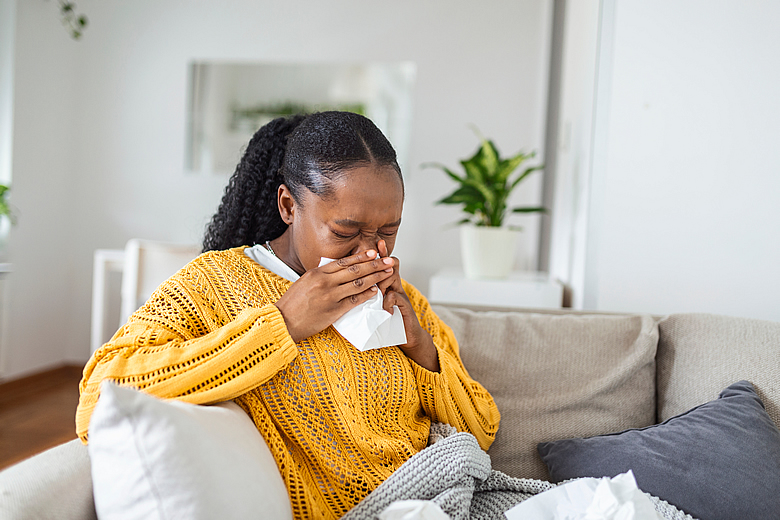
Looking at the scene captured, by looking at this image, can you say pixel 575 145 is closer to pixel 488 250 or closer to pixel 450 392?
pixel 488 250

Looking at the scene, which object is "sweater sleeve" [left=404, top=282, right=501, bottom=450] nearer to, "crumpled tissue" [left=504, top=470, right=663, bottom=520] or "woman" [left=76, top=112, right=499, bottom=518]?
"woman" [left=76, top=112, right=499, bottom=518]

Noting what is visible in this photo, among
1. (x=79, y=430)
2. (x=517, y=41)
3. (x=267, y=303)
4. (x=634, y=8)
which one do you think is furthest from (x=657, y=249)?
(x=517, y=41)

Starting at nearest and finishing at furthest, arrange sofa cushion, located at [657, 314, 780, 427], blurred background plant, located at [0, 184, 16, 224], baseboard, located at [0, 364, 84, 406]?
sofa cushion, located at [657, 314, 780, 427]
blurred background plant, located at [0, 184, 16, 224]
baseboard, located at [0, 364, 84, 406]

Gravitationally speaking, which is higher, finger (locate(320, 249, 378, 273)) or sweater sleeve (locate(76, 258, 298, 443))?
finger (locate(320, 249, 378, 273))

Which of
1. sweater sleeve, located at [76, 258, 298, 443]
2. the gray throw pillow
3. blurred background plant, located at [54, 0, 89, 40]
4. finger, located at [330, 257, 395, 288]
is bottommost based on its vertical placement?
the gray throw pillow

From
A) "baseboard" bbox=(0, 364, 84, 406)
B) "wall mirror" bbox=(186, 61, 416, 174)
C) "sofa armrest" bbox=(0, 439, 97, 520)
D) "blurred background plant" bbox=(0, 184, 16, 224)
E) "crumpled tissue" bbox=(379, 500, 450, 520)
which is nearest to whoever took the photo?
"sofa armrest" bbox=(0, 439, 97, 520)

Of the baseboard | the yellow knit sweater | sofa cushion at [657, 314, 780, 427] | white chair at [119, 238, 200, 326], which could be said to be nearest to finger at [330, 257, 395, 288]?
the yellow knit sweater

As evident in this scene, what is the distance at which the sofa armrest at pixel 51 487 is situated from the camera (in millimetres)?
722

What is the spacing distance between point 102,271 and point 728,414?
9.72 ft

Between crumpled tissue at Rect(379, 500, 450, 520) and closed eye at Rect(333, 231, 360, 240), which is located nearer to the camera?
crumpled tissue at Rect(379, 500, 450, 520)

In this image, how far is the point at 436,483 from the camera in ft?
3.17

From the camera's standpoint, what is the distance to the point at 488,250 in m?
2.35

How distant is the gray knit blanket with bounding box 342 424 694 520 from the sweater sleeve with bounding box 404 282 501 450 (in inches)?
5.5

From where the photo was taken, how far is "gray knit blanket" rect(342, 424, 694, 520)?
0.94 metres
